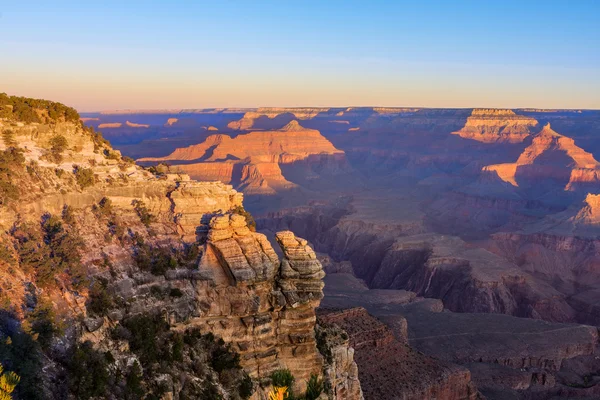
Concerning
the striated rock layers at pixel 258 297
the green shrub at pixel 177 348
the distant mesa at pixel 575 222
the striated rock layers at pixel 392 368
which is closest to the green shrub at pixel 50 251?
the green shrub at pixel 177 348

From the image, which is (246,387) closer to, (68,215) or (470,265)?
(68,215)

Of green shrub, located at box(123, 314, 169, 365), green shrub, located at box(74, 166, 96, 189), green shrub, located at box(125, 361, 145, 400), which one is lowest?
green shrub, located at box(125, 361, 145, 400)

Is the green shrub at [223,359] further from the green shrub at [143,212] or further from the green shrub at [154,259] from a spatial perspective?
the green shrub at [143,212]

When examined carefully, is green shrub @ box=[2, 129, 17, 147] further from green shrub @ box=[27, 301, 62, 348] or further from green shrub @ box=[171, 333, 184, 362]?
green shrub @ box=[171, 333, 184, 362]

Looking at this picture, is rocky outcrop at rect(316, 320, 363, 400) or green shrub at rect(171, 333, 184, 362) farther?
rocky outcrop at rect(316, 320, 363, 400)

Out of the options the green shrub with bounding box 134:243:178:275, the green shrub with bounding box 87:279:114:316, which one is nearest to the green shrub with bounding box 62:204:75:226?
the green shrub with bounding box 134:243:178:275

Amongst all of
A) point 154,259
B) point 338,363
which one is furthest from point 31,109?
point 338,363
